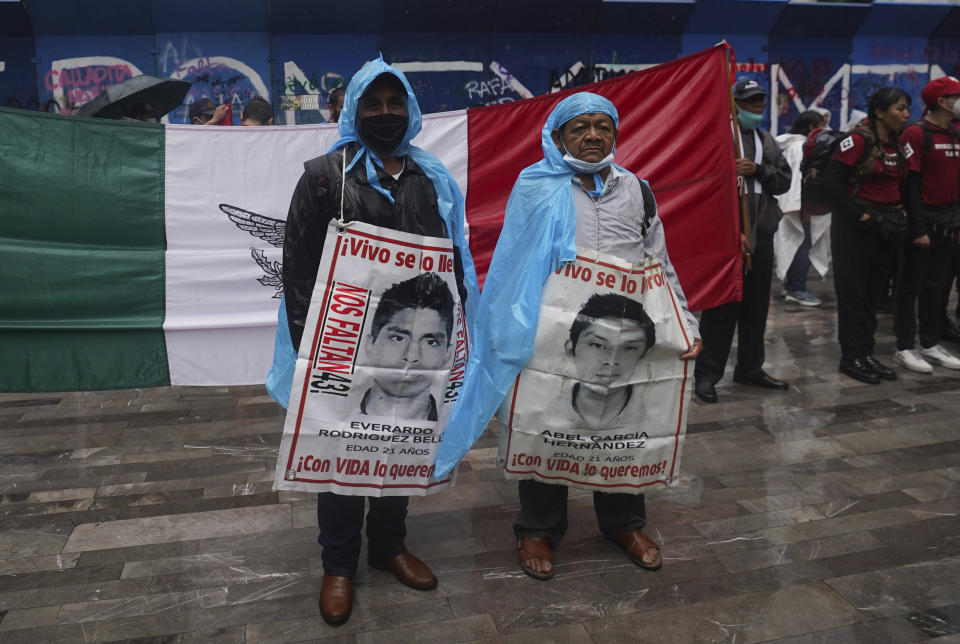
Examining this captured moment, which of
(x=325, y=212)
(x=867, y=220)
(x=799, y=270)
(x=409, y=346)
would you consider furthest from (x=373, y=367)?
(x=799, y=270)

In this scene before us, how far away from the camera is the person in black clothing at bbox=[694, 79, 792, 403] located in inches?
199

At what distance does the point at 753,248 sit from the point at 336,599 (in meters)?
3.32

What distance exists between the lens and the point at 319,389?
274 centimetres

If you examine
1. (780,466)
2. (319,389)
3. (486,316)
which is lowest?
(780,466)

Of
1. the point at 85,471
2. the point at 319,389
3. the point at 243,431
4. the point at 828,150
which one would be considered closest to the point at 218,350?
the point at 243,431

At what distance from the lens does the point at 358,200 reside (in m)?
2.73

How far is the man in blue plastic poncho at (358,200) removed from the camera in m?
2.71

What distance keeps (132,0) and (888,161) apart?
833 centimetres

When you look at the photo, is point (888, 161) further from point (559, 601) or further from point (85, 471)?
point (85, 471)

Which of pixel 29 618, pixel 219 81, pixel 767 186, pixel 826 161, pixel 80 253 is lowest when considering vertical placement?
pixel 29 618

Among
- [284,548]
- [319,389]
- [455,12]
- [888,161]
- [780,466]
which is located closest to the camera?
[319,389]

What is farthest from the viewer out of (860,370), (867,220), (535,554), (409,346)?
(860,370)

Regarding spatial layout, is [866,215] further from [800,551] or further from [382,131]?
[382,131]

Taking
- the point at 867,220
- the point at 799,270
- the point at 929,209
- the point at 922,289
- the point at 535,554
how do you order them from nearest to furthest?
the point at 535,554 < the point at 867,220 < the point at 929,209 < the point at 922,289 < the point at 799,270
